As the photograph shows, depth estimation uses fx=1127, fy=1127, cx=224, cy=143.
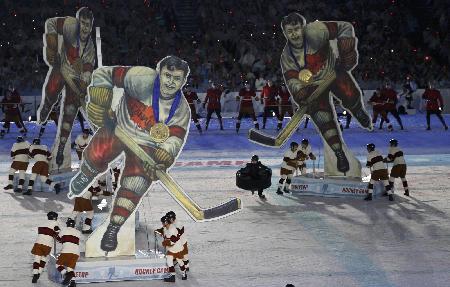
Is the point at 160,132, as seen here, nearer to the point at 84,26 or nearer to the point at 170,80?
the point at 170,80

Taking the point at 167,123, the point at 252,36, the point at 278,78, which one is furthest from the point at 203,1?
the point at 167,123

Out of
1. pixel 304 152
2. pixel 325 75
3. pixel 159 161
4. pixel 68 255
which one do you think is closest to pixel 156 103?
pixel 159 161

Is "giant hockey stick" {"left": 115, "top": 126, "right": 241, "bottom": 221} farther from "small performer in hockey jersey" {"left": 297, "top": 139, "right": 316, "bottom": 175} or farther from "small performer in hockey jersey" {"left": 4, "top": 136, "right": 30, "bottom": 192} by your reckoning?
"small performer in hockey jersey" {"left": 4, "top": 136, "right": 30, "bottom": 192}

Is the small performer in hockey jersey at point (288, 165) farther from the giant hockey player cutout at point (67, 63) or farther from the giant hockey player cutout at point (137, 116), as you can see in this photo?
the giant hockey player cutout at point (137, 116)

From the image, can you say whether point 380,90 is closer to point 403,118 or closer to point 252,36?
point 403,118

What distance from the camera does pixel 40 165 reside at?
23.9m

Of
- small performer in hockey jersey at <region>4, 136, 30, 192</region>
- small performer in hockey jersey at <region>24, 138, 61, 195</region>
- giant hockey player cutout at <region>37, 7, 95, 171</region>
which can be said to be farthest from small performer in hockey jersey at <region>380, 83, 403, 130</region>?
small performer in hockey jersey at <region>4, 136, 30, 192</region>

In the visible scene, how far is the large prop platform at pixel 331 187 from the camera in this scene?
2342 cm

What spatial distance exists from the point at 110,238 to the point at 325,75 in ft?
27.7

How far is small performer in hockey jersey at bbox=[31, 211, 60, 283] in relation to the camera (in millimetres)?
16250

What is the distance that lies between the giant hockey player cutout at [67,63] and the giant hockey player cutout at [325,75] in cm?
427

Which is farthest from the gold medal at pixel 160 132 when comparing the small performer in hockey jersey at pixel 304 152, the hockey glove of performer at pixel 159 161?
the small performer in hockey jersey at pixel 304 152

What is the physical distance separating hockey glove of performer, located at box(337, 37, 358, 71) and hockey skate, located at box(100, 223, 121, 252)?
854 centimetres

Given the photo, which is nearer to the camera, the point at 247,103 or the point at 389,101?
the point at 247,103
